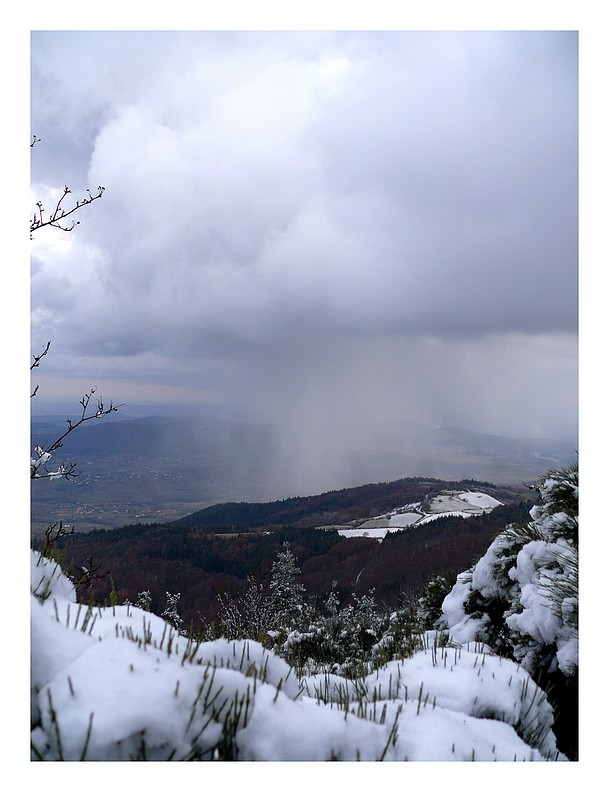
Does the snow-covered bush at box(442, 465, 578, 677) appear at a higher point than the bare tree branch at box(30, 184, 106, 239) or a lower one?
lower

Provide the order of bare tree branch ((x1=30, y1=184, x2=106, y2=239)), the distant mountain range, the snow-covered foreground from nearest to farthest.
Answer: the snow-covered foreground → bare tree branch ((x1=30, y1=184, x2=106, y2=239)) → the distant mountain range

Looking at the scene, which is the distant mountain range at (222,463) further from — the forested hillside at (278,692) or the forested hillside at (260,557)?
Result: the forested hillside at (260,557)

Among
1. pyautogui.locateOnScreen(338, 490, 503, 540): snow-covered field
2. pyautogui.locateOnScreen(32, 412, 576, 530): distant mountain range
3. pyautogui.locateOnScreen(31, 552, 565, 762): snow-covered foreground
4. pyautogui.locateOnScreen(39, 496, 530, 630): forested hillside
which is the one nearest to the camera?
pyautogui.locateOnScreen(31, 552, 565, 762): snow-covered foreground

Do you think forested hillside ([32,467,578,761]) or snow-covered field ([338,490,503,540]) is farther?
snow-covered field ([338,490,503,540])

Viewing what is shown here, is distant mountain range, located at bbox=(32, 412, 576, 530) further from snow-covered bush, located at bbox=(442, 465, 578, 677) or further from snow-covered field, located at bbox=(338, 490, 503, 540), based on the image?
snow-covered field, located at bbox=(338, 490, 503, 540)

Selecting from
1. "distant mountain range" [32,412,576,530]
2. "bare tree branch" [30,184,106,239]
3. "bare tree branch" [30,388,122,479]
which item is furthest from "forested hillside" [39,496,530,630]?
"bare tree branch" [30,184,106,239]

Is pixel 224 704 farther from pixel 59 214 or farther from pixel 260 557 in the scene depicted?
pixel 260 557

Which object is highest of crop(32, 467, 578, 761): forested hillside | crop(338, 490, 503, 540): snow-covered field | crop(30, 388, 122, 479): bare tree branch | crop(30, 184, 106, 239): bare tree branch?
crop(30, 184, 106, 239): bare tree branch

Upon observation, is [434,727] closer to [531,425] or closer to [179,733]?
[179,733]

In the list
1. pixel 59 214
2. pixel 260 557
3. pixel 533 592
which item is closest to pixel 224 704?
pixel 533 592
